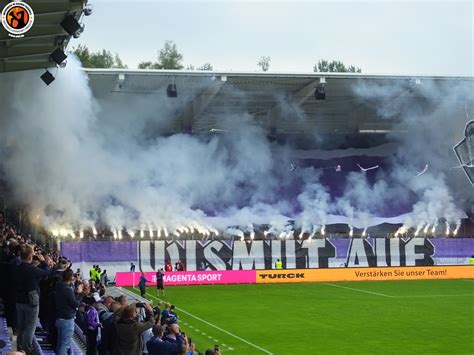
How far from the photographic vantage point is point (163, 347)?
30.4 feet

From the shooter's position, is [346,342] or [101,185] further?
[101,185]

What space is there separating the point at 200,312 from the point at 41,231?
20.2 m

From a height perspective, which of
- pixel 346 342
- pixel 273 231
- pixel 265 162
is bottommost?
pixel 346 342

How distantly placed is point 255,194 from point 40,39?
Result: 34669mm

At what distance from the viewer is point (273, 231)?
52.1m

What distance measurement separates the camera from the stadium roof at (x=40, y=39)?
1723cm

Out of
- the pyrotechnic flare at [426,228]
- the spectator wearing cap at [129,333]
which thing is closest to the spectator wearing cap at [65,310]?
the spectator wearing cap at [129,333]

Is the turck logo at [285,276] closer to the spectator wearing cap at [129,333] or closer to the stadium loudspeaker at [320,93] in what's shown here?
the stadium loudspeaker at [320,93]

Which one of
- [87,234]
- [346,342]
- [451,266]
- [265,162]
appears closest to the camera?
[346,342]

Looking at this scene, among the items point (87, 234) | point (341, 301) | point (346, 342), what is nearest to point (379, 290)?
point (341, 301)

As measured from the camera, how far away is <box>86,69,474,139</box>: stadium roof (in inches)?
1727

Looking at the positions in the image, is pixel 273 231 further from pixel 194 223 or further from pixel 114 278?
pixel 114 278

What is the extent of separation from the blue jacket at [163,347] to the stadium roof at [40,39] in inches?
368

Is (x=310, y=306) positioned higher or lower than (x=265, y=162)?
lower
